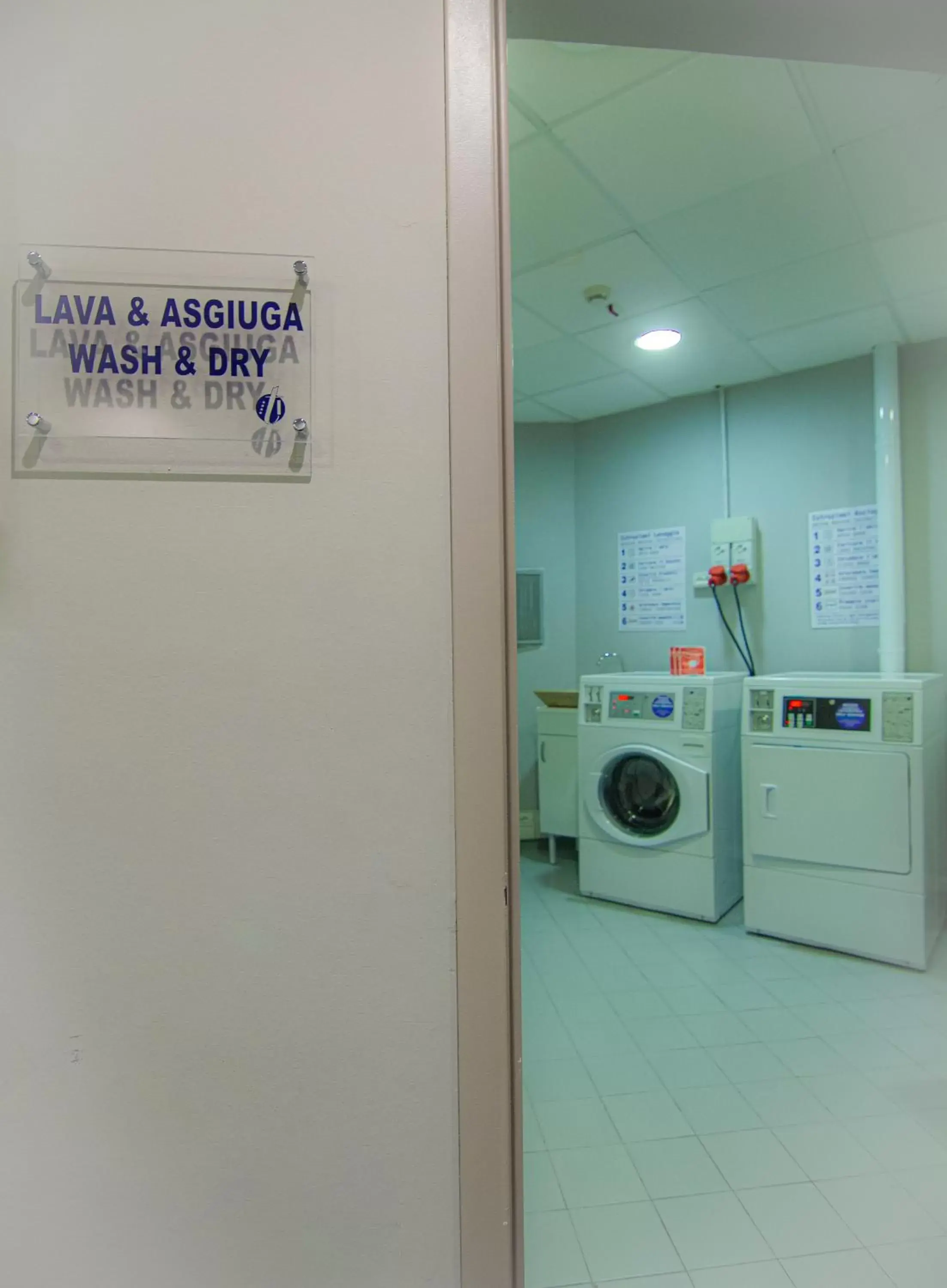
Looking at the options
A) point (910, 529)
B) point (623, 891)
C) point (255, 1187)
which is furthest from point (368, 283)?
point (910, 529)

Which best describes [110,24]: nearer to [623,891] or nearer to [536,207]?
[536,207]

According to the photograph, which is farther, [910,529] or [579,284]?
[910,529]

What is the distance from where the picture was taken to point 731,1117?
5.32 ft

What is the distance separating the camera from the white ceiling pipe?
2.85m

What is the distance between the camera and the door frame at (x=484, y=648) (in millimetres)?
763

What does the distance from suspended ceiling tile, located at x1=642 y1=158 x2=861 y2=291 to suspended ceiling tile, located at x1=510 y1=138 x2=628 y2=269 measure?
0.18 meters

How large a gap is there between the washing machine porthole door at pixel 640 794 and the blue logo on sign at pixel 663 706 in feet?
0.59

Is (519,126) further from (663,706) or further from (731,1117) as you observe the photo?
(731,1117)

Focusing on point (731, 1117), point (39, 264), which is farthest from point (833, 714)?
point (39, 264)

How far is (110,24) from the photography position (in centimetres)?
76

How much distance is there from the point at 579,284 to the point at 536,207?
1.56ft

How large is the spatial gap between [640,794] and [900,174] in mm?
2319

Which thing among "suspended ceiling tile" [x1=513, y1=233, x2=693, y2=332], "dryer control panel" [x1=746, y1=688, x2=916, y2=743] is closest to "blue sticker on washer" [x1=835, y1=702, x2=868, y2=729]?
"dryer control panel" [x1=746, y1=688, x2=916, y2=743]

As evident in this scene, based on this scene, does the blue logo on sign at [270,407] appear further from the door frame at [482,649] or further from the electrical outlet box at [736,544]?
the electrical outlet box at [736,544]
